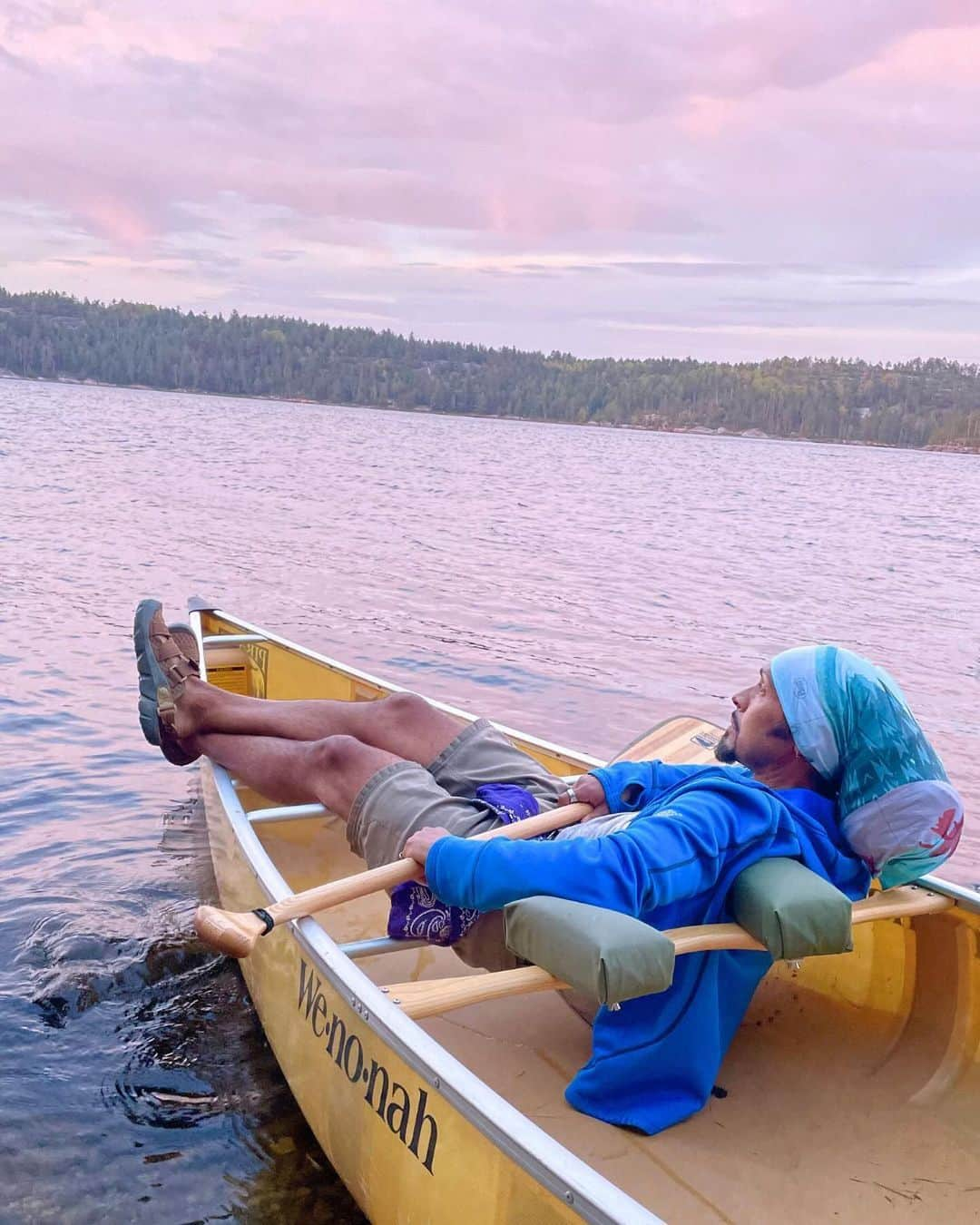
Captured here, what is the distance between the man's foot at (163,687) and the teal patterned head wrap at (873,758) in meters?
3.27

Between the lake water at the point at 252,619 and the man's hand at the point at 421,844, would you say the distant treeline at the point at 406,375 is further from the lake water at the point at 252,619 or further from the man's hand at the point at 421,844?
the man's hand at the point at 421,844

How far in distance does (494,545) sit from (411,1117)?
21.9m

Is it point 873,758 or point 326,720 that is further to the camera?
point 326,720

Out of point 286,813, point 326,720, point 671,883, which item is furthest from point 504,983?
point 326,720

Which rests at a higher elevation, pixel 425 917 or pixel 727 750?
pixel 727 750

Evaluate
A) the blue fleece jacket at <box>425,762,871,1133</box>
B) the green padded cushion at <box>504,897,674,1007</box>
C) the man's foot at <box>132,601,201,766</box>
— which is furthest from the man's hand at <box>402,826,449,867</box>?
the man's foot at <box>132,601,201,766</box>

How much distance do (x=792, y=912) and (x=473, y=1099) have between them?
1.01m

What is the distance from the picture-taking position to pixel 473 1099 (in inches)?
107

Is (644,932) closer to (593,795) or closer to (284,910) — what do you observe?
(284,910)

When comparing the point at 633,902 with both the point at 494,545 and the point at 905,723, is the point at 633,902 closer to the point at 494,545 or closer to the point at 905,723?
the point at 905,723

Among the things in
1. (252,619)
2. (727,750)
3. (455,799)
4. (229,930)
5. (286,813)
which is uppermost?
(727,750)

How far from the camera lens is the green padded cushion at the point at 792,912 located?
3061 millimetres

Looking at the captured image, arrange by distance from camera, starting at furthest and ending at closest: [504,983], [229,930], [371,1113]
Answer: [229,930], [371,1113], [504,983]

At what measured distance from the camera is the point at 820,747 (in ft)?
11.2
